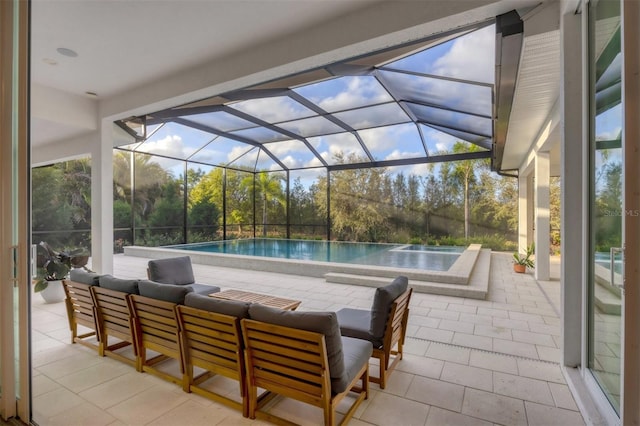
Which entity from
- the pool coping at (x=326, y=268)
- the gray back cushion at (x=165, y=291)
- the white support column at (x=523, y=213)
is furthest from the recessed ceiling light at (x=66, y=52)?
the white support column at (x=523, y=213)

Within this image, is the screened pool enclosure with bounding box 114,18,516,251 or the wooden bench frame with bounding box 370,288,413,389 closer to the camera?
the wooden bench frame with bounding box 370,288,413,389

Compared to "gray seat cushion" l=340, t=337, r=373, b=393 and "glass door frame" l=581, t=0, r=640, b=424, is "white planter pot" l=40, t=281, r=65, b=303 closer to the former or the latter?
"gray seat cushion" l=340, t=337, r=373, b=393

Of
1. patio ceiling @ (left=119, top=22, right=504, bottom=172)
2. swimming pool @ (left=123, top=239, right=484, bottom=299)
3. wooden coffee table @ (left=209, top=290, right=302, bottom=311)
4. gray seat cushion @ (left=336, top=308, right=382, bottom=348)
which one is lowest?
swimming pool @ (left=123, top=239, right=484, bottom=299)

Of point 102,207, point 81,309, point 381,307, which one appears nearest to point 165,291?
point 81,309

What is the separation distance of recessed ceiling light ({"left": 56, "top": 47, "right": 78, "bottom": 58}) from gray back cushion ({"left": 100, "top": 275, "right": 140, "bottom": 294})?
2978 millimetres

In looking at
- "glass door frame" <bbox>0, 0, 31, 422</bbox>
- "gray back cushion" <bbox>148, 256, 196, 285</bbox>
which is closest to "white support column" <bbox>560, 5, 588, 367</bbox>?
"glass door frame" <bbox>0, 0, 31, 422</bbox>

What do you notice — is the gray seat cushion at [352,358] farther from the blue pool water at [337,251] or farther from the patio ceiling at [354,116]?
the blue pool water at [337,251]

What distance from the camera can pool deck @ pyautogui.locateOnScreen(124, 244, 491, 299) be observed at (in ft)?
18.0

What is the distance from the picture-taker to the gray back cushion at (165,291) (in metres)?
2.50

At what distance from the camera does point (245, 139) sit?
12.3 metres

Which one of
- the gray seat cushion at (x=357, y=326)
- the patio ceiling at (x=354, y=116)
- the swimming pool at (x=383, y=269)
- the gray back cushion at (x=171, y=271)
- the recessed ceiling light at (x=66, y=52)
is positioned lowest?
the swimming pool at (x=383, y=269)

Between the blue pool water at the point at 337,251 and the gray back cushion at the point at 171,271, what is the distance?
523 cm
